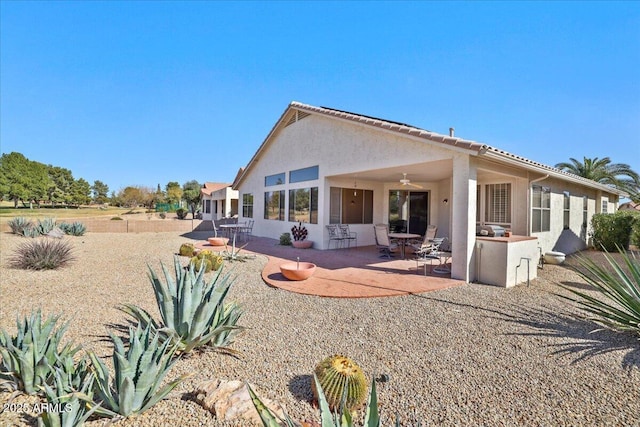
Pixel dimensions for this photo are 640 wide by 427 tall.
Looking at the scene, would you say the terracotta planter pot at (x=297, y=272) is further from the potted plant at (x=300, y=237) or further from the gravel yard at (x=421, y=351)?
the potted plant at (x=300, y=237)

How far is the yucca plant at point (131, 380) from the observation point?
7.85ft

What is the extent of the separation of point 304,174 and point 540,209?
958 cm

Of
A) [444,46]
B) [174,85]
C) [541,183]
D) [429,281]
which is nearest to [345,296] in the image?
[429,281]

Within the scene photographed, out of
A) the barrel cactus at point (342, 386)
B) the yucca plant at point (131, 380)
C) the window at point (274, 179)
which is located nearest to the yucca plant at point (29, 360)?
the yucca plant at point (131, 380)

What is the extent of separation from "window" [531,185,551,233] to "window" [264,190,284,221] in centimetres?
1111

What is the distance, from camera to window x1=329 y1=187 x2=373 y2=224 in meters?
12.9

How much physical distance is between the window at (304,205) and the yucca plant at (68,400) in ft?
35.2

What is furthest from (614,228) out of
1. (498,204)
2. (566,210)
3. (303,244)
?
(303,244)

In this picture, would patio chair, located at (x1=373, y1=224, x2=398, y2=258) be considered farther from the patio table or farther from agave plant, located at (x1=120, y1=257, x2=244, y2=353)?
agave plant, located at (x1=120, y1=257, x2=244, y2=353)

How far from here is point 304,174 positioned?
46.2 feet

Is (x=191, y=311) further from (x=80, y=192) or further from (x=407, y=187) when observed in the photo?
(x=80, y=192)

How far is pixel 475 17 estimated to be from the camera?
30.8ft

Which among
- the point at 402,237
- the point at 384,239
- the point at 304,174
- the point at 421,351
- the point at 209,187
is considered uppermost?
the point at 209,187

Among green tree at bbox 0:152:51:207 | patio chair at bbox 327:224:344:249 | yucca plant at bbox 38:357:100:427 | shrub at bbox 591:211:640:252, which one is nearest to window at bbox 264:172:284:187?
patio chair at bbox 327:224:344:249
